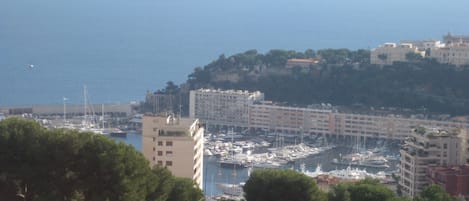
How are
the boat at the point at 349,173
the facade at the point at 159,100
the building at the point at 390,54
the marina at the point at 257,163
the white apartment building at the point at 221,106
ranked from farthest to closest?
the building at the point at 390,54
the facade at the point at 159,100
the white apartment building at the point at 221,106
the marina at the point at 257,163
the boat at the point at 349,173

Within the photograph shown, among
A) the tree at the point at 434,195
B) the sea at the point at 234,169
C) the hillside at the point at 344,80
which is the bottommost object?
the sea at the point at 234,169

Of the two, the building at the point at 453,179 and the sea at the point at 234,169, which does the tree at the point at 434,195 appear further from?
the sea at the point at 234,169

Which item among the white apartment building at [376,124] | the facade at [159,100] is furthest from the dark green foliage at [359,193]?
the facade at [159,100]

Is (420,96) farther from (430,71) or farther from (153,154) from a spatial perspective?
(153,154)

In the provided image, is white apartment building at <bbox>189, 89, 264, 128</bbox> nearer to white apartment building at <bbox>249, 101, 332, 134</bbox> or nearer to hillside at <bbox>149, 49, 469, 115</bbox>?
white apartment building at <bbox>249, 101, 332, 134</bbox>

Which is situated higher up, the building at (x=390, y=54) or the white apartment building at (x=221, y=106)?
the building at (x=390, y=54)

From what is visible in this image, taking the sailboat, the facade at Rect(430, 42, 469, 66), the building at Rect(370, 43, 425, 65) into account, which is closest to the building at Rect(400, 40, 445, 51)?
the building at Rect(370, 43, 425, 65)

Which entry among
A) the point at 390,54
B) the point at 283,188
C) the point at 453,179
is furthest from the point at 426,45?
the point at 283,188
